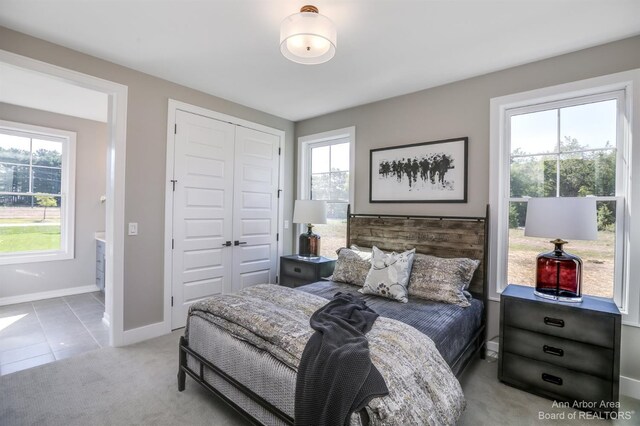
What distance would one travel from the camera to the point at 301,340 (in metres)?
1.53

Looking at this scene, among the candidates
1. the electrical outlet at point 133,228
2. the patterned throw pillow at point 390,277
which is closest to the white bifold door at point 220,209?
the electrical outlet at point 133,228

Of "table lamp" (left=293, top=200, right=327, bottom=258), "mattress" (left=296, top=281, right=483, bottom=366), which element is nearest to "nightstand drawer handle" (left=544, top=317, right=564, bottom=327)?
"mattress" (left=296, top=281, right=483, bottom=366)

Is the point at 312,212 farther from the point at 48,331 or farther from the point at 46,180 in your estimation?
the point at 46,180

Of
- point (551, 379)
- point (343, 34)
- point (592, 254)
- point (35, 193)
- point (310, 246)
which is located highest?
point (343, 34)

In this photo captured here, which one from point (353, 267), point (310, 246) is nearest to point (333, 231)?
point (310, 246)

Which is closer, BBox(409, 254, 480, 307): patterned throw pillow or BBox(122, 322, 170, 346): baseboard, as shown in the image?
BBox(409, 254, 480, 307): patterned throw pillow

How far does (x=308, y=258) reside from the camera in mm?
3758

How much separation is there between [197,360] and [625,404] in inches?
117

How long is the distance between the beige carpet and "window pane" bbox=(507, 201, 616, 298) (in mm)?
794

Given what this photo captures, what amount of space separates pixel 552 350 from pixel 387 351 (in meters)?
1.50

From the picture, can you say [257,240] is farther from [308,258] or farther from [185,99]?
[185,99]

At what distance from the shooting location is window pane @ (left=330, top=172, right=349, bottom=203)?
4008mm

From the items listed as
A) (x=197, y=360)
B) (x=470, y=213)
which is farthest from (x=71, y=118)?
(x=470, y=213)

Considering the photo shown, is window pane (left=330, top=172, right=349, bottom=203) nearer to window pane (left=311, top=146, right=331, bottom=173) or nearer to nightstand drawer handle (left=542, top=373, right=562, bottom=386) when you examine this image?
window pane (left=311, top=146, right=331, bottom=173)
